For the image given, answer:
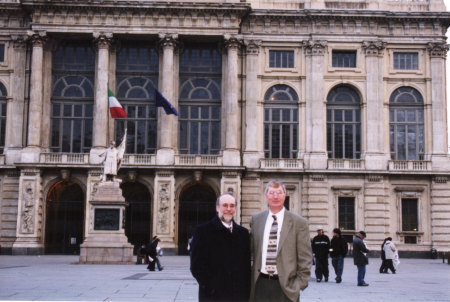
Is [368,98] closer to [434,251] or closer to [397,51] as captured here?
[397,51]

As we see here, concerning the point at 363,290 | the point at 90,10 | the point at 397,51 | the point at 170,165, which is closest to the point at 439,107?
the point at 397,51

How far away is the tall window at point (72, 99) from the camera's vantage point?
47.4 metres

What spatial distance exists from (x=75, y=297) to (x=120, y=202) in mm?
15409

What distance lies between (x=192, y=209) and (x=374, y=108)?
1472 cm

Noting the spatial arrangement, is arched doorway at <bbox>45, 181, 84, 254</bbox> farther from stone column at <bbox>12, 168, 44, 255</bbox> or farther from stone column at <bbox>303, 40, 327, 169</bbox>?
stone column at <bbox>303, 40, 327, 169</bbox>

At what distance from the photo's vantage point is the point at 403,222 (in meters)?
47.1

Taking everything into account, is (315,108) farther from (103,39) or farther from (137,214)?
(103,39)

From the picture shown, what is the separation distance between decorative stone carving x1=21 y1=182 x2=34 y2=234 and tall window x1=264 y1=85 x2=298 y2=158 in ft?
53.7

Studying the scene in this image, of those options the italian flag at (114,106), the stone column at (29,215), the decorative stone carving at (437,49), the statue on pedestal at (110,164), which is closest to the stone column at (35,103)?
the stone column at (29,215)

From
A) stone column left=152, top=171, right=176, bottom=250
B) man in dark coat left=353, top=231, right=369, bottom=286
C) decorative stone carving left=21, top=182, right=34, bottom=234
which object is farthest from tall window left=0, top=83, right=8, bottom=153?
man in dark coat left=353, top=231, right=369, bottom=286

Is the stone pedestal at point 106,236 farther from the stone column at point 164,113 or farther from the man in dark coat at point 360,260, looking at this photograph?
the stone column at point 164,113

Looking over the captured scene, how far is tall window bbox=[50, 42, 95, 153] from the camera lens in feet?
156

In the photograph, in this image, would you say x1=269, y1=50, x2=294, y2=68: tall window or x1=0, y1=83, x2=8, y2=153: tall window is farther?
x1=269, y1=50, x2=294, y2=68: tall window

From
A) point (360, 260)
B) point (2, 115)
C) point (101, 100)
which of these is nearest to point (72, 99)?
point (101, 100)
